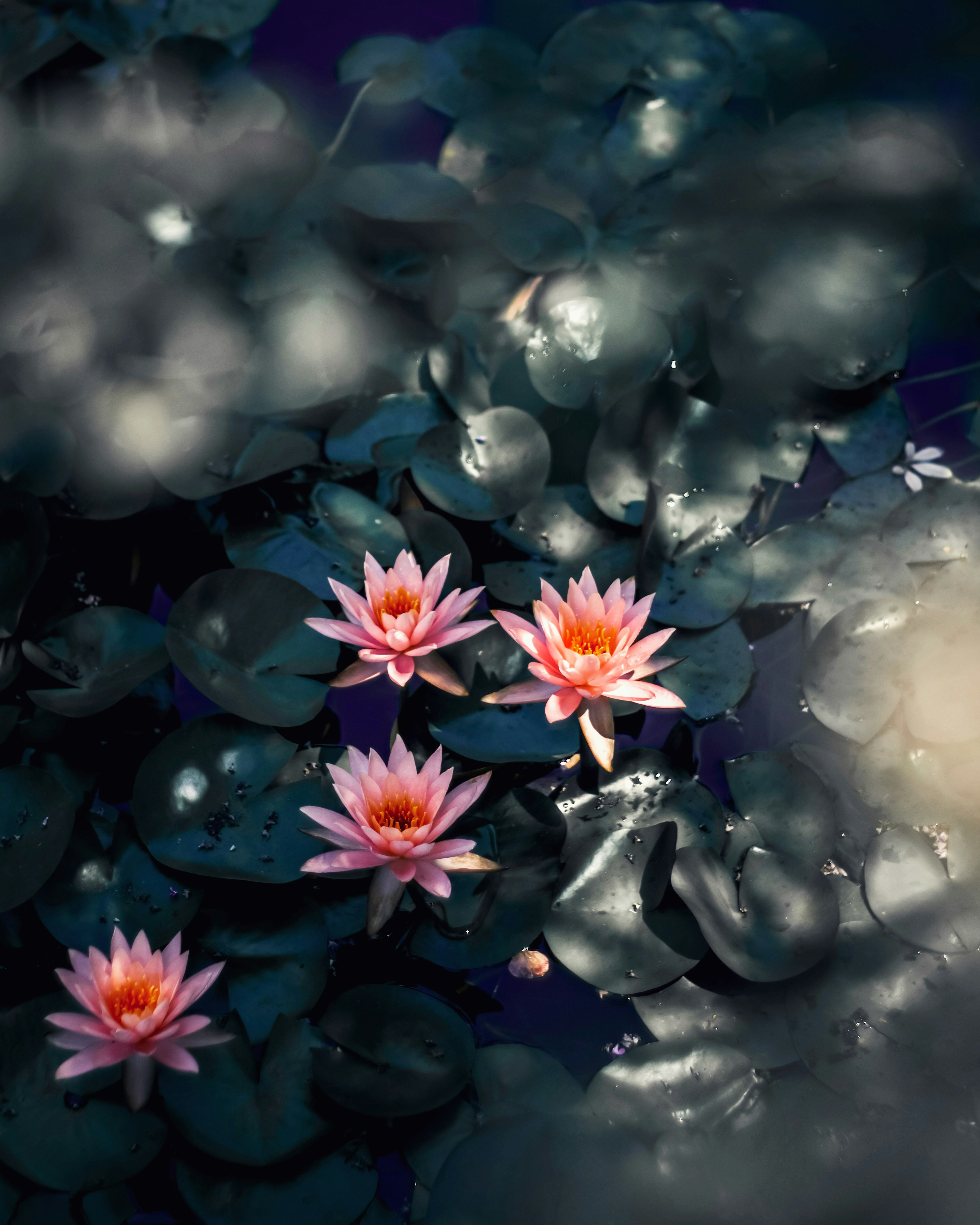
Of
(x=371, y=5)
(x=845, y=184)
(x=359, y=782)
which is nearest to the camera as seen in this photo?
(x=359, y=782)

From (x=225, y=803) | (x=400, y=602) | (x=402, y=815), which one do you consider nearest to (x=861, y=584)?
(x=400, y=602)

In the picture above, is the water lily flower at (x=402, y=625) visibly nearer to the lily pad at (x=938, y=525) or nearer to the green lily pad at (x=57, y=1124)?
the green lily pad at (x=57, y=1124)

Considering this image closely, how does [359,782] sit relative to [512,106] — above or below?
below

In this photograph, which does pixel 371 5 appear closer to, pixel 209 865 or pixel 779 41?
pixel 779 41

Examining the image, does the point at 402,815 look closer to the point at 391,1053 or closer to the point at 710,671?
the point at 391,1053

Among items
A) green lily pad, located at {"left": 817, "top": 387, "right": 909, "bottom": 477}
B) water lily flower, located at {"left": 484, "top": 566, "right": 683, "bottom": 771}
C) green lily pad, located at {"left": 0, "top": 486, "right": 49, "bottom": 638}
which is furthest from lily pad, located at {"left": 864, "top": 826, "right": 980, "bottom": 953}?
green lily pad, located at {"left": 0, "top": 486, "right": 49, "bottom": 638}

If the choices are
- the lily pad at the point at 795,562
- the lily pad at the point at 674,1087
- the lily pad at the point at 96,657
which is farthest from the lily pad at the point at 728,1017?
the lily pad at the point at 96,657

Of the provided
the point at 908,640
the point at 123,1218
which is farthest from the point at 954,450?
the point at 123,1218
